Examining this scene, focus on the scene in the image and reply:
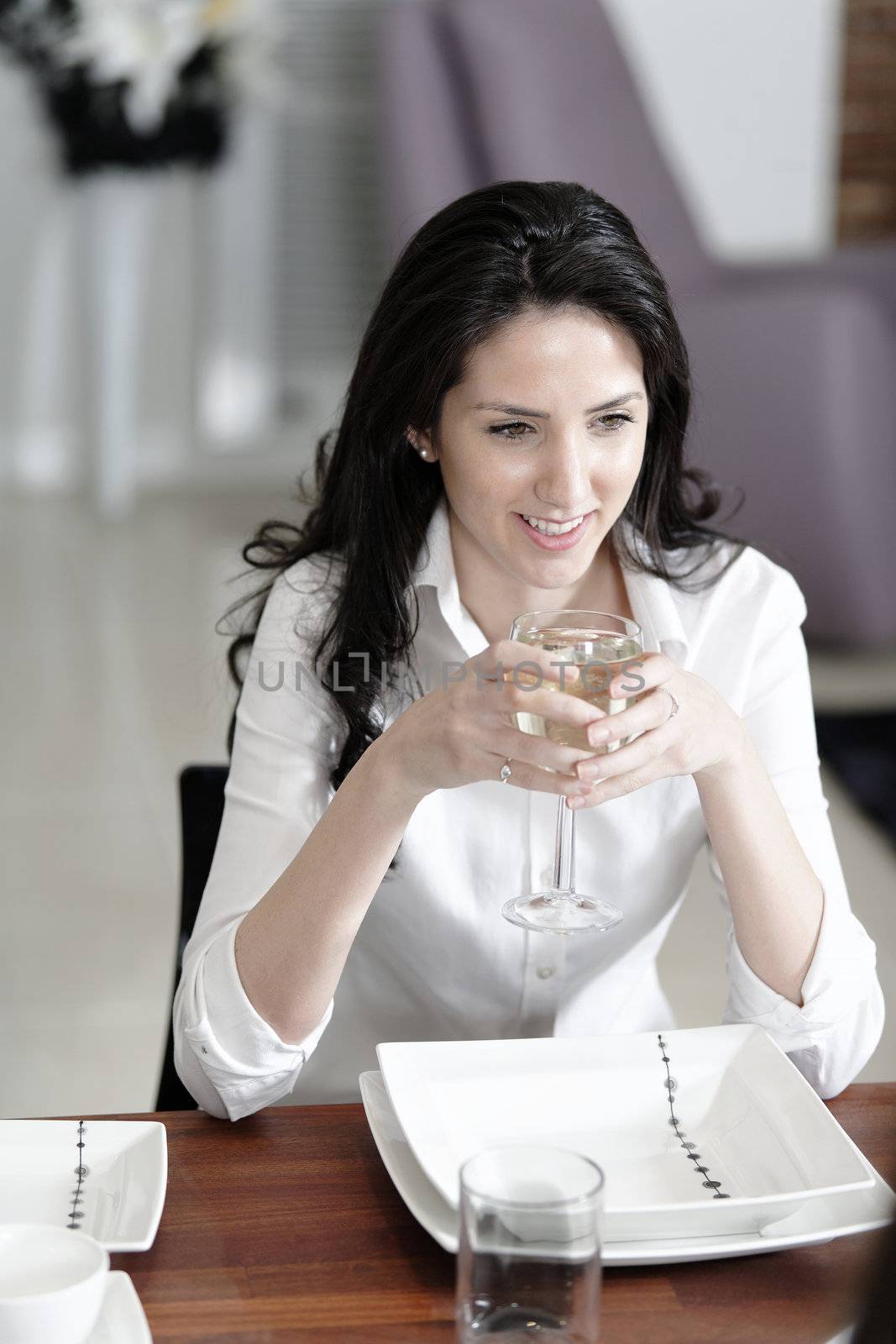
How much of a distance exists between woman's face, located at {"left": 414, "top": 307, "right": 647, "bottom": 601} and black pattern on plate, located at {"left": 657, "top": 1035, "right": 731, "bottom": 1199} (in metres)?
0.47

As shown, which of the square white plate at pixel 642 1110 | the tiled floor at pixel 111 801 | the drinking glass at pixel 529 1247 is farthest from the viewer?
the tiled floor at pixel 111 801

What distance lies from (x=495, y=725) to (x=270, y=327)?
469 cm

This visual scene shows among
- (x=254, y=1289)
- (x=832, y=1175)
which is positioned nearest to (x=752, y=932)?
(x=832, y=1175)

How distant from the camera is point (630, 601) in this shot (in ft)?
5.02

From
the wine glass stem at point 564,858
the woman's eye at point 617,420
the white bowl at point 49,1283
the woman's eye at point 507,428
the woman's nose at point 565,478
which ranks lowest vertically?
the white bowl at point 49,1283

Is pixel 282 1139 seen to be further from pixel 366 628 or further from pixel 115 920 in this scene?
pixel 115 920

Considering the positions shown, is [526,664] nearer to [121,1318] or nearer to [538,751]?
[538,751]

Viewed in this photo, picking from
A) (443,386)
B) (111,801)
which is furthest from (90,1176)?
(111,801)

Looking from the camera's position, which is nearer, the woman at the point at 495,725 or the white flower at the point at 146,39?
the woman at the point at 495,725

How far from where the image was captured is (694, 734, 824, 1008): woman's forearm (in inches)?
50.0

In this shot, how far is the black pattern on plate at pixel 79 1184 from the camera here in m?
0.96

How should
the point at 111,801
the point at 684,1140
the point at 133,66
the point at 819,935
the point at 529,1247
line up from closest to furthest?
the point at 529,1247 < the point at 684,1140 < the point at 819,935 < the point at 111,801 < the point at 133,66

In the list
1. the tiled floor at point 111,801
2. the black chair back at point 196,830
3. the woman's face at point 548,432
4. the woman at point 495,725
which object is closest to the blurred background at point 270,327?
the tiled floor at point 111,801

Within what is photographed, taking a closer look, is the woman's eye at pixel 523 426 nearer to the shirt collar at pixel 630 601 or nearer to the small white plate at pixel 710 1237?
the shirt collar at pixel 630 601
